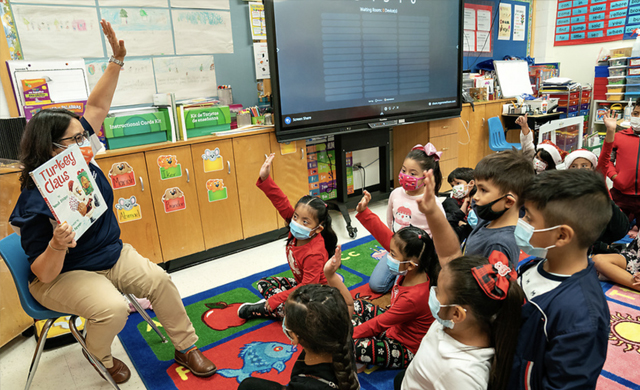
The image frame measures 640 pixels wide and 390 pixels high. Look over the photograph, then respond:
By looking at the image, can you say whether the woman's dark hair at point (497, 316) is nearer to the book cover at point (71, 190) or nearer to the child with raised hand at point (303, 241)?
the child with raised hand at point (303, 241)

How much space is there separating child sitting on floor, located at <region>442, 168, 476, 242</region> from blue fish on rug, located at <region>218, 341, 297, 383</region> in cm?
122

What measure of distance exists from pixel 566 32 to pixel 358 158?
392 cm

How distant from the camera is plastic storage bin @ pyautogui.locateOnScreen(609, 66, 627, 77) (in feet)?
16.6

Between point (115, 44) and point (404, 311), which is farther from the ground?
point (115, 44)

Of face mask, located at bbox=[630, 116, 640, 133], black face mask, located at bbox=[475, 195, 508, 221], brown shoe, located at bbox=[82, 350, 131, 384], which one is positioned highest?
face mask, located at bbox=[630, 116, 640, 133]

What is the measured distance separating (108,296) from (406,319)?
123 cm

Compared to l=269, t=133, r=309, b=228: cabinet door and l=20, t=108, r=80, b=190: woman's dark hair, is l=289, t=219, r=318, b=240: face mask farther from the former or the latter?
l=269, t=133, r=309, b=228: cabinet door

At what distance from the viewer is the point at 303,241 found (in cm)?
220

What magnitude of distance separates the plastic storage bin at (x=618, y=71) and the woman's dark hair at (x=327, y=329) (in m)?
5.52

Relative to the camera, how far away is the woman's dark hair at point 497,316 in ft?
3.72

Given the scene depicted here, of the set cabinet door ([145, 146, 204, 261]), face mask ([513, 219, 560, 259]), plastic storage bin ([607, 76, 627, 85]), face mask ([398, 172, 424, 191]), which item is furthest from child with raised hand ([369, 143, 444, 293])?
plastic storage bin ([607, 76, 627, 85])

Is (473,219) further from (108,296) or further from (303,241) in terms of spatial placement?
(108,296)

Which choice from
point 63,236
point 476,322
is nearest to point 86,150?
point 63,236

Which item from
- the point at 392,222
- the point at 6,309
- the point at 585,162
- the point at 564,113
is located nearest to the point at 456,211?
the point at 392,222
